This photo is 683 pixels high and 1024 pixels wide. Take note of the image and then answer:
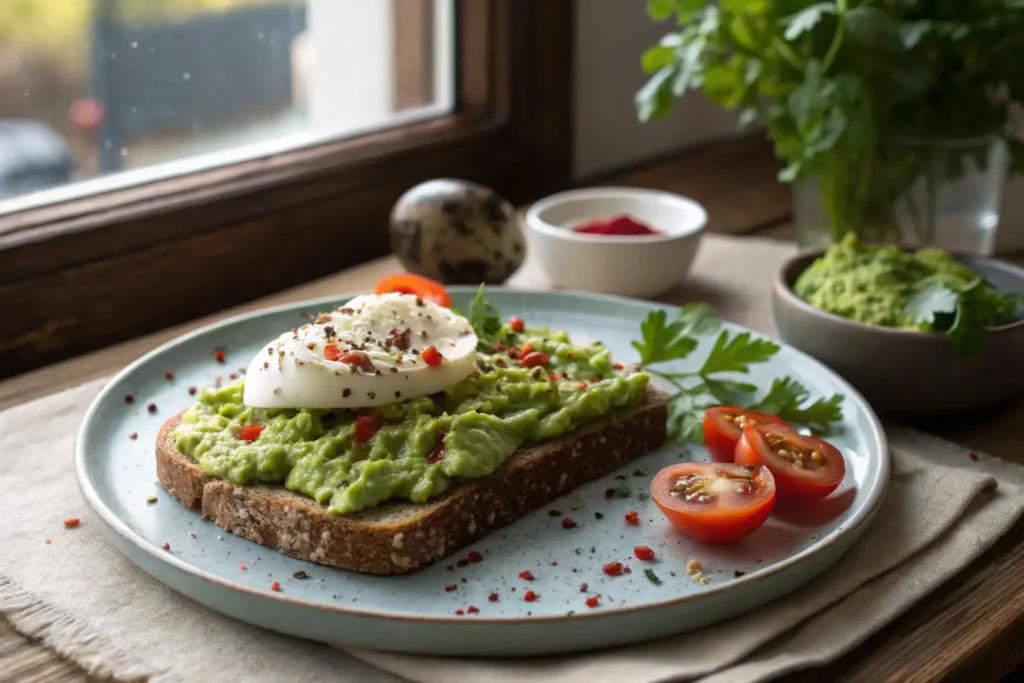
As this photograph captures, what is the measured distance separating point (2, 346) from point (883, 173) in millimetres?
1993

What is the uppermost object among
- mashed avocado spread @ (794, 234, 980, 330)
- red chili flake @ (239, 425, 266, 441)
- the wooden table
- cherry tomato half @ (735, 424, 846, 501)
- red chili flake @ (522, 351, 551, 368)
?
mashed avocado spread @ (794, 234, 980, 330)

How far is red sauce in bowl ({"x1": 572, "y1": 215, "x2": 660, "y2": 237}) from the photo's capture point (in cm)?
276

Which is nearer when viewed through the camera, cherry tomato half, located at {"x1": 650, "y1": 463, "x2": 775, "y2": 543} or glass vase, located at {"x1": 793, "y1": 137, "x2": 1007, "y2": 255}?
cherry tomato half, located at {"x1": 650, "y1": 463, "x2": 775, "y2": 543}

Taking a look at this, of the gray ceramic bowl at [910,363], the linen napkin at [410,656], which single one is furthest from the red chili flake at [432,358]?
the gray ceramic bowl at [910,363]

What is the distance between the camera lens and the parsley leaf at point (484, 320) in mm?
2111

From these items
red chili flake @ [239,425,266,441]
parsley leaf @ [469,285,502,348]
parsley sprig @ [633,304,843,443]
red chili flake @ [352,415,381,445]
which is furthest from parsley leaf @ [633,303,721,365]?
red chili flake @ [239,425,266,441]

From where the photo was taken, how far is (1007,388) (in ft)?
6.98

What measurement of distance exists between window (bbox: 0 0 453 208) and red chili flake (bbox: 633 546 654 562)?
5.16ft

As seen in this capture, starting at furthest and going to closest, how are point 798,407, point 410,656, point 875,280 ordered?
1. point 875,280
2. point 798,407
3. point 410,656

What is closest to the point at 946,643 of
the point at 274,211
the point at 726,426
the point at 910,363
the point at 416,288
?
the point at 726,426

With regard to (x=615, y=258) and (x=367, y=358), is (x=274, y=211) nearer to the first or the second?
(x=615, y=258)

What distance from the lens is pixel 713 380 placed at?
216 cm

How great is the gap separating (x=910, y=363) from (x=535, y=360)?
0.66m

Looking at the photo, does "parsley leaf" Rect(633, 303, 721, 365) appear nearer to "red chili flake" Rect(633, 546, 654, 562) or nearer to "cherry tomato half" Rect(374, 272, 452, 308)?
"cherry tomato half" Rect(374, 272, 452, 308)
